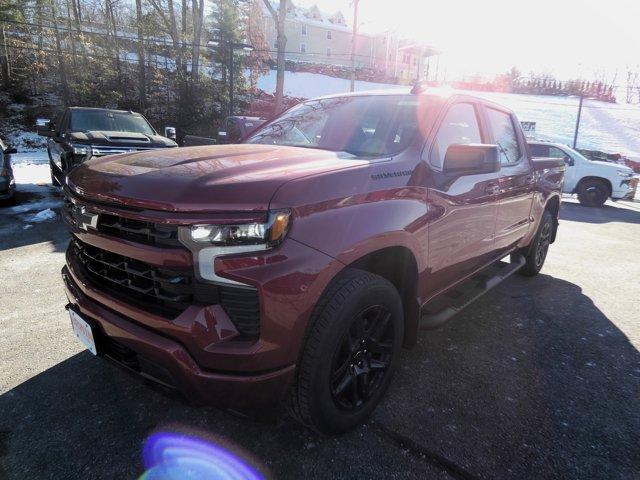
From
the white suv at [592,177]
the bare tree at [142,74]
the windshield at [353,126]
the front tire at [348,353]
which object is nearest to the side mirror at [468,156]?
the windshield at [353,126]

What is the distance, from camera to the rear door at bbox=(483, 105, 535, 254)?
3.60 meters

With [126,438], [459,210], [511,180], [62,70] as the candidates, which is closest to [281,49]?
[62,70]

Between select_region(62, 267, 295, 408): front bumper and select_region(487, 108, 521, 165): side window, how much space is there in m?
2.76

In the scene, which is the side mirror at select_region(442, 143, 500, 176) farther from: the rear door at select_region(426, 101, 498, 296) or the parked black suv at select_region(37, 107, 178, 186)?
the parked black suv at select_region(37, 107, 178, 186)

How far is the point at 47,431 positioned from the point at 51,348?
970 millimetres

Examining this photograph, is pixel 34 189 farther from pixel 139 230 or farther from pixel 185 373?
pixel 185 373

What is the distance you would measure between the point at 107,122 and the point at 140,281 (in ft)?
27.5

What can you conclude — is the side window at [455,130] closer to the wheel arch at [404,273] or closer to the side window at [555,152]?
the wheel arch at [404,273]

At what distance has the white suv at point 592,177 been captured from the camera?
11852 mm

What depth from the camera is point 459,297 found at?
3.38 metres

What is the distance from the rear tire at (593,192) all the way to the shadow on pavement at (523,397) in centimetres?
980

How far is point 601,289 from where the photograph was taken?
4879 mm

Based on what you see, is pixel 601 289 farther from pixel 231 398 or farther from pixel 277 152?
Result: pixel 231 398

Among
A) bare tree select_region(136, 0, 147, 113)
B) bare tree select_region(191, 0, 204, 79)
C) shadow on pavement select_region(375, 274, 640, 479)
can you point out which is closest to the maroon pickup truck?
shadow on pavement select_region(375, 274, 640, 479)
